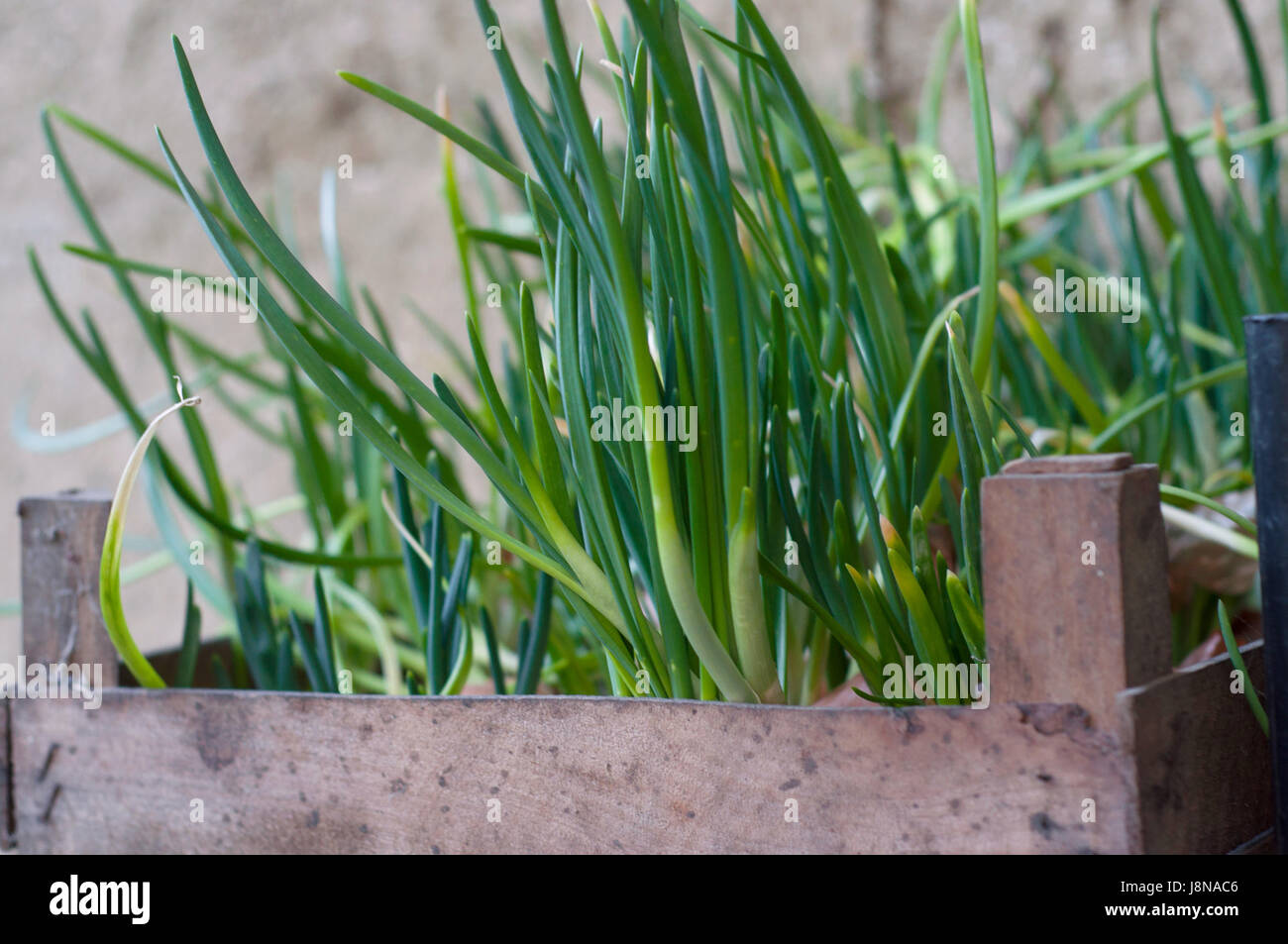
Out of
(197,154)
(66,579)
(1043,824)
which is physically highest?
(197,154)

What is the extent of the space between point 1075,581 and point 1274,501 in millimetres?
68

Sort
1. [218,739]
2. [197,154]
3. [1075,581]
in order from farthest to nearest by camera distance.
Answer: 1. [197,154]
2. [218,739]
3. [1075,581]

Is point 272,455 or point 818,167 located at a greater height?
point 272,455

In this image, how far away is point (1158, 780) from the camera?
1.04 feet

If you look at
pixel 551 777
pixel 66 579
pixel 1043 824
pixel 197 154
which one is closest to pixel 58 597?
pixel 66 579

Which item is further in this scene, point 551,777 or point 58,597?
point 58,597

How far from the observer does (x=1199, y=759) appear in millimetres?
338

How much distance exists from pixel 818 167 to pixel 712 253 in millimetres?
88

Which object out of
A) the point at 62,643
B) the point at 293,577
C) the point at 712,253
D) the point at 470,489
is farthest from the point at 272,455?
the point at 712,253

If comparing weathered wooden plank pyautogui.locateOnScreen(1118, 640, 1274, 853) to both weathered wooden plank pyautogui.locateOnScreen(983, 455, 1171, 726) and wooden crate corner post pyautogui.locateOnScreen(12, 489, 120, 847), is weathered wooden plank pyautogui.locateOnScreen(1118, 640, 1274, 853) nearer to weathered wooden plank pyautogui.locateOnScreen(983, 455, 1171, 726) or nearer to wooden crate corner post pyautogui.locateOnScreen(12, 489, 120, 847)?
weathered wooden plank pyautogui.locateOnScreen(983, 455, 1171, 726)

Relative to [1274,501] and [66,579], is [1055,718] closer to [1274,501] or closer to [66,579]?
[1274,501]

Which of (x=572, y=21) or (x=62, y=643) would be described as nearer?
(x=62, y=643)

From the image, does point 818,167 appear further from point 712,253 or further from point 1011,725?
point 1011,725

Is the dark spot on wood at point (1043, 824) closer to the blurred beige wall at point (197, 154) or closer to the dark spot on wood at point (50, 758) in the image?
the dark spot on wood at point (50, 758)
